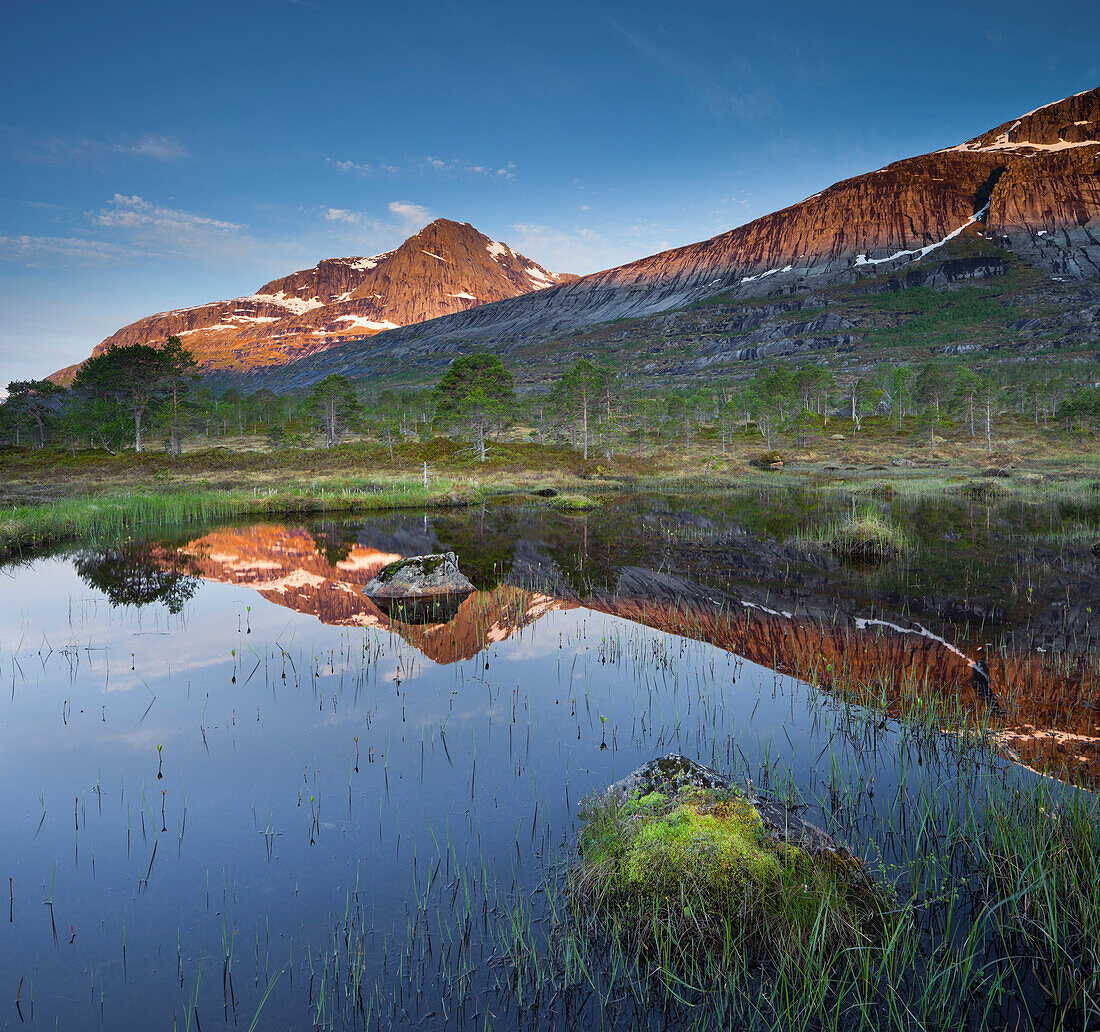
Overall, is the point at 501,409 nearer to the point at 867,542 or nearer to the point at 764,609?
the point at 867,542

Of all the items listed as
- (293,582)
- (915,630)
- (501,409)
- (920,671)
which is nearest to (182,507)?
(293,582)

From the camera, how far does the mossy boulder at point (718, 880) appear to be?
3658mm

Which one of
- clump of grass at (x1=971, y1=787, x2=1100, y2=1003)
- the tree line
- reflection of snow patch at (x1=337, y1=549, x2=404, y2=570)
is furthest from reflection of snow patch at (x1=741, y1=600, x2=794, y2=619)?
the tree line

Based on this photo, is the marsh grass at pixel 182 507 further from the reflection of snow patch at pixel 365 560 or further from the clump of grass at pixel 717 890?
the clump of grass at pixel 717 890

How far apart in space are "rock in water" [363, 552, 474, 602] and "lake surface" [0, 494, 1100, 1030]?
596 mm

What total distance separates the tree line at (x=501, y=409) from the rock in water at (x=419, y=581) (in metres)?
40.8

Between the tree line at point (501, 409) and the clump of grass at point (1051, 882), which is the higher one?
the tree line at point (501, 409)

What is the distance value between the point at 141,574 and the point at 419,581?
30.9 feet

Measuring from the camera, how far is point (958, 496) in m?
34.9

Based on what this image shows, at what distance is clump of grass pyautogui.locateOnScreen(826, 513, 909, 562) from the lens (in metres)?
18.5

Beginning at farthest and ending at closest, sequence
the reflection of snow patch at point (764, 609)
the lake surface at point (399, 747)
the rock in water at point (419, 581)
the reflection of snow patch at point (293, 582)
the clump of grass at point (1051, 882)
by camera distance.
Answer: the reflection of snow patch at point (293, 582)
the rock in water at point (419, 581)
the reflection of snow patch at point (764, 609)
the lake surface at point (399, 747)
the clump of grass at point (1051, 882)

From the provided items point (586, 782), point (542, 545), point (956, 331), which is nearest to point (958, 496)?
point (542, 545)

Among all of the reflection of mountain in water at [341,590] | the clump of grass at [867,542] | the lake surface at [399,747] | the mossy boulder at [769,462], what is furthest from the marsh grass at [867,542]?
the mossy boulder at [769,462]

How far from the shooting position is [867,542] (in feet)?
62.7
